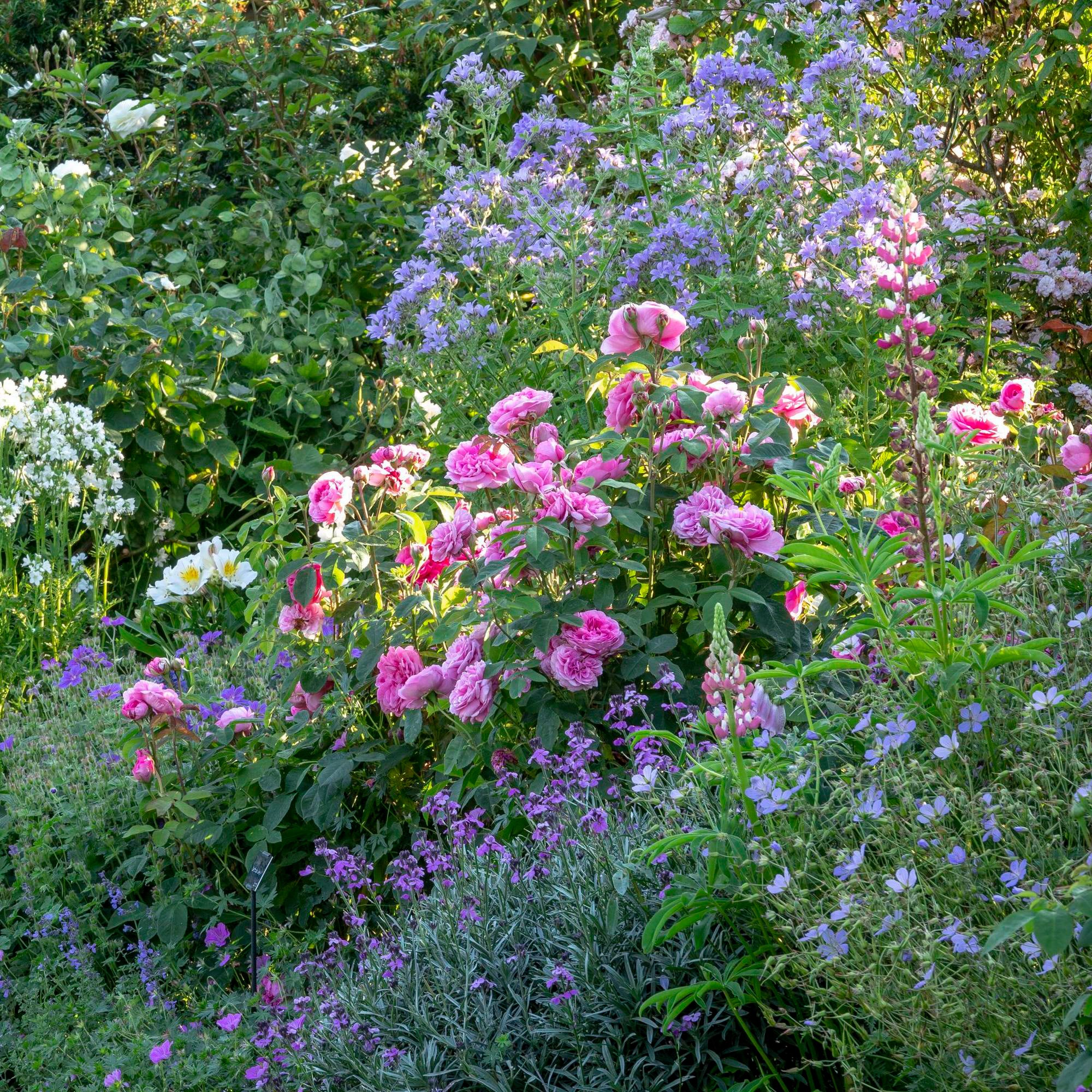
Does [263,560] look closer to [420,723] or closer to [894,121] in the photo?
[420,723]

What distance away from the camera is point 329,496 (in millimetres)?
2617

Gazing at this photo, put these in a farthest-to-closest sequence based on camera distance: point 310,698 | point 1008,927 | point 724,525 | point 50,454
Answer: point 50,454 → point 310,698 → point 724,525 → point 1008,927

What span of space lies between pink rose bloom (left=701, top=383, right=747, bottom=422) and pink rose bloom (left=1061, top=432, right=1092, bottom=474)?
607 mm

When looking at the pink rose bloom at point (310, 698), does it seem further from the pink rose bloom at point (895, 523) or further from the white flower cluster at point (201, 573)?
the pink rose bloom at point (895, 523)

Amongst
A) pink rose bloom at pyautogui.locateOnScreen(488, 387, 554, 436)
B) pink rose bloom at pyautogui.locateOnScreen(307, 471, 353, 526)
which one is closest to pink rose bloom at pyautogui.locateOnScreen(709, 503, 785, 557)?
pink rose bloom at pyautogui.locateOnScreen(488, 387, 554, 436)

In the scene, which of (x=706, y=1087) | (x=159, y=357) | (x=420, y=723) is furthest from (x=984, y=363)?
(x=159, y=357)

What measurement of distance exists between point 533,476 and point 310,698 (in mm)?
802

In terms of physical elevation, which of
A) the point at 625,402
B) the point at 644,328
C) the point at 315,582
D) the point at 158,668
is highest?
the point at 644,328

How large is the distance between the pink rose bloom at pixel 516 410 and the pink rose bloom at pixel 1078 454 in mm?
977

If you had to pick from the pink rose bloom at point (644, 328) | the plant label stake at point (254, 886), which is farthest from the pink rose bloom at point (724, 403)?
A: the plant label stake at point (254, 886)

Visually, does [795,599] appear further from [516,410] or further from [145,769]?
[145,769]

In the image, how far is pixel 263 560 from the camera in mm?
3428

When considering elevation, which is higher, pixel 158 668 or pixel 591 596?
pixel 591 596

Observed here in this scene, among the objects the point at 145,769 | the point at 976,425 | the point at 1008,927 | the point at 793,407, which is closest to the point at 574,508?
the point at 793,407
